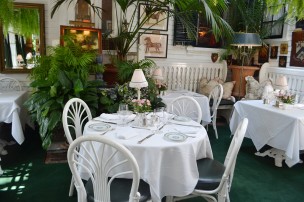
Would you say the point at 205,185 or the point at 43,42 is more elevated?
the point at 43,42

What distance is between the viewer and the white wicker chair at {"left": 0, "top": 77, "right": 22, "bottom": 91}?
4.21 meters

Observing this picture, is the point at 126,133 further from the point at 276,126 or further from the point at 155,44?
the point at 155,44

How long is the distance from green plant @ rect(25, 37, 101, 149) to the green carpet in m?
0.37

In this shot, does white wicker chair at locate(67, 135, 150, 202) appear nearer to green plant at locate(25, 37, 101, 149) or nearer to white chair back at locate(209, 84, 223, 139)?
green plant at locate(25, 37, 101, 149)

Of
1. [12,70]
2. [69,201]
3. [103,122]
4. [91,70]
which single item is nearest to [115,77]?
[91,70]

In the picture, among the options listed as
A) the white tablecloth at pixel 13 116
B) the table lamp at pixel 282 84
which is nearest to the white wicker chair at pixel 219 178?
the table lamp at pixel 282 84

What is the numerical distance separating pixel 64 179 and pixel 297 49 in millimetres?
4235

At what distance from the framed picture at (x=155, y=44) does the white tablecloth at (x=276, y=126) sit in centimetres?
198

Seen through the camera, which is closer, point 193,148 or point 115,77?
point 193,148

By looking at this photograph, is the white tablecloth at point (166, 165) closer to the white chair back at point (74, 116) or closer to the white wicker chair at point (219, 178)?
the white wicker chair at point (219, 178)

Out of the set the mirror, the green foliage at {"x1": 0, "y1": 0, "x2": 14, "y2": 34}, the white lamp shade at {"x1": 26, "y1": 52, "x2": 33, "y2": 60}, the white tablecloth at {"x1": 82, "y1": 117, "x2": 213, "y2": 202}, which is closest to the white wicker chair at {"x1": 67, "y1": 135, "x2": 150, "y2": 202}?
the white tablecloth at {"x1": 82, "y1": 117, "x2": 213, "y2": 202}

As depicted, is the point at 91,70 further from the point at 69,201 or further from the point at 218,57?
the point at 218,57

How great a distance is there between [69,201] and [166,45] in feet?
11.8

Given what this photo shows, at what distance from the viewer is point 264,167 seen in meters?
3.27
